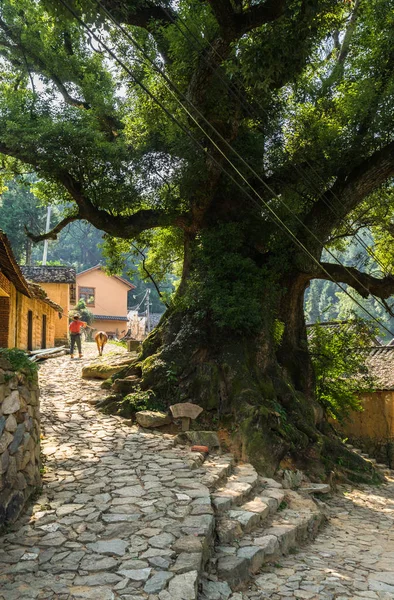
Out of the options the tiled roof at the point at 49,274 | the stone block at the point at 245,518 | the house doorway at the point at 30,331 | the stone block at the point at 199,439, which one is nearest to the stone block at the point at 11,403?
the stone block at the point at 245,518

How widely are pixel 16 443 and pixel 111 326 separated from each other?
40780mm

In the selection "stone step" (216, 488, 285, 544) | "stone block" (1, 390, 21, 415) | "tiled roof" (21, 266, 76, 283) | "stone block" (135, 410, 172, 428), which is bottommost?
"stone step" (216, 488, 285, 544)

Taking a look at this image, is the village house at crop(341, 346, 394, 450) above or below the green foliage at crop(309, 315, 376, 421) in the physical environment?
below

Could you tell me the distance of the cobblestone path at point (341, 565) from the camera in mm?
5488

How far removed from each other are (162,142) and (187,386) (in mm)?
5422

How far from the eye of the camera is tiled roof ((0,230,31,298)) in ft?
39.5

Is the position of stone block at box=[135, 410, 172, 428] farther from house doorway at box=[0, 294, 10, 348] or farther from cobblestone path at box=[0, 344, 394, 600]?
house doorway at box=[0, 294, 10, 348]

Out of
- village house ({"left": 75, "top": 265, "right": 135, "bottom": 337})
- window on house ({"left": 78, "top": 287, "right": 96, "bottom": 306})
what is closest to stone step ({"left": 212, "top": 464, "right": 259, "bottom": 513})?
village house ({"left": 75, "top": 265, "right": 135, "bottom": 337})

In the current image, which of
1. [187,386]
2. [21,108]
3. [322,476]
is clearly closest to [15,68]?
[21,108]

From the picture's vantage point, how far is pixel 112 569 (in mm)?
4703

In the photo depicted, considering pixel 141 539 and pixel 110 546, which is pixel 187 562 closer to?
pixel 141 539

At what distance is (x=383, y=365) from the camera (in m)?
20.7

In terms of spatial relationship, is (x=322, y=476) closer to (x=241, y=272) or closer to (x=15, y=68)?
(x=241, y=272)

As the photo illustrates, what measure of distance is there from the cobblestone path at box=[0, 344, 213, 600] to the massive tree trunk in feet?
5.15
